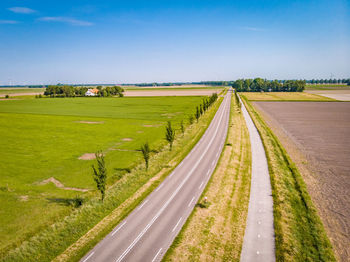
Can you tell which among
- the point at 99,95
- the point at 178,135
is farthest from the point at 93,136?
the point at 99,95

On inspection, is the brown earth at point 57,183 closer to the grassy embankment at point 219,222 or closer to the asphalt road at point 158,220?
the asphalt road at point 158,220

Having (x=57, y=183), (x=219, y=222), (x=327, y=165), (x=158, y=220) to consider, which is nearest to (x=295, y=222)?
(x=219, y=222)

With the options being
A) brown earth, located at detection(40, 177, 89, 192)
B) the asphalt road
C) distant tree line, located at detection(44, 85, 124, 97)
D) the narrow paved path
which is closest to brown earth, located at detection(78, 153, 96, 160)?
brown earth, located at detection(40, 177, 89, 192)

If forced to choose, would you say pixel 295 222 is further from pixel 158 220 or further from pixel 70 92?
pixel 70 92

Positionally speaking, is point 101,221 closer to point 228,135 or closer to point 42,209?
point 42,209

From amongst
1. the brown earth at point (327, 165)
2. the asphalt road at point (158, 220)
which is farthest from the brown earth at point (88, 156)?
the brown earth at point (327, 165)

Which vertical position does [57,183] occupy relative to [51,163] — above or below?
→ below
